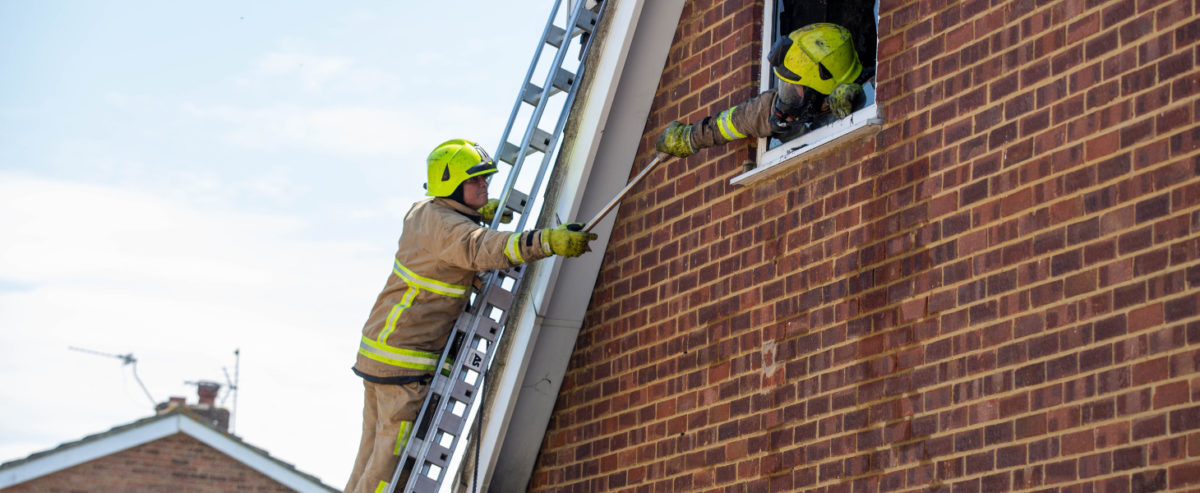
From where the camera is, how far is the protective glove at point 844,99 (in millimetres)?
6184

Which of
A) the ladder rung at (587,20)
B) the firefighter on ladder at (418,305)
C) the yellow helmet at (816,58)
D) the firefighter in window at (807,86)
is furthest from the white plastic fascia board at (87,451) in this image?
the yellow helmet at (816,58)

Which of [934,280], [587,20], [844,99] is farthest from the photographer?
[587,20]

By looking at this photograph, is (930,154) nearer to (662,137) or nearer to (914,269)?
(914,269)

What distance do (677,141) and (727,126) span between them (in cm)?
32

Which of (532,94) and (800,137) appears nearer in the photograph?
(800,137)

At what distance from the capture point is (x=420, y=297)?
7340 mm

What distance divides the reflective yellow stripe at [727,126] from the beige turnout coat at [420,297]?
3.95 feet

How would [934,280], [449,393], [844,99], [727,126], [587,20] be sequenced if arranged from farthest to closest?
1. [587,20]
2. [449,393]
3. [727,126]
4. [844,99]
5. [934,280]

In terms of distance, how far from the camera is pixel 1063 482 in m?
4.86

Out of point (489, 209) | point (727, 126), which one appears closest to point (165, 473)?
point (489, 209)

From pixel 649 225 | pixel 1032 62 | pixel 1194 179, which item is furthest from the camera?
pixel 649 225

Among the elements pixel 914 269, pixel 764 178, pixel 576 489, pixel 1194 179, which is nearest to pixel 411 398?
pixel 576 489

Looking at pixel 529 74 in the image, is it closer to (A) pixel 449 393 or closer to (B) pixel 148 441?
(A) pixel 449 393

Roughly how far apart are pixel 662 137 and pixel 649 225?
0.48 meters
